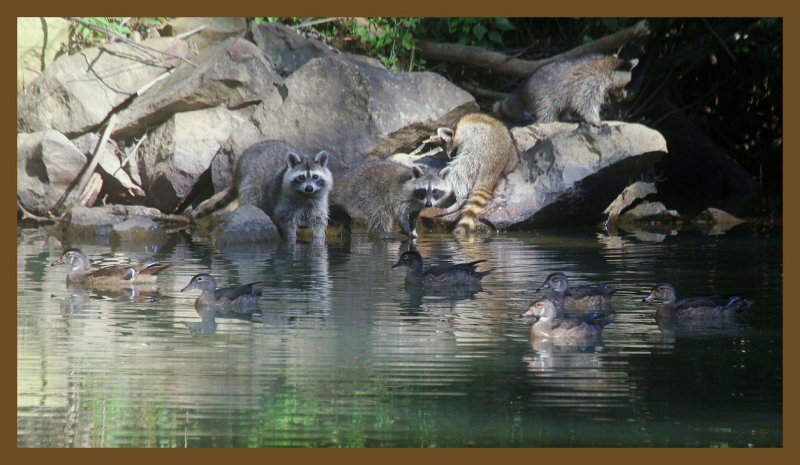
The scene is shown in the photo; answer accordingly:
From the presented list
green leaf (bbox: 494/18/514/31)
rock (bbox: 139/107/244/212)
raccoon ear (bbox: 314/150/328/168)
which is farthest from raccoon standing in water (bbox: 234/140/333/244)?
green leaf (bbox: 494/18/514/31)

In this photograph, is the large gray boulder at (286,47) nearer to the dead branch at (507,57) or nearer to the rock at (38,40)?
the dead branch at (507,57)

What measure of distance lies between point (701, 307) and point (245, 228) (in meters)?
5.96

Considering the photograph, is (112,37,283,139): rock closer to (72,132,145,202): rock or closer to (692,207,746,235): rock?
(72,132,145,202): rock

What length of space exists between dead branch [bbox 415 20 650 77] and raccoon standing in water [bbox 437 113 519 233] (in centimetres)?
212

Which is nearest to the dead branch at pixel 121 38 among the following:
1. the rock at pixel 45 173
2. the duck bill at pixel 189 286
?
the rock at pixel 45 173

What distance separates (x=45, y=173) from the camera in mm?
13969

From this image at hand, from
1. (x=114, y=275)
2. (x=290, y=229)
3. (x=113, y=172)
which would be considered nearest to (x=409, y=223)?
(x=290, y=229)

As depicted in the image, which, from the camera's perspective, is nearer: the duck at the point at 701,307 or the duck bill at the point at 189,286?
the duck at the point at 701,307

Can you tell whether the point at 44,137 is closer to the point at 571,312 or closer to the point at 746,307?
the point at 571,312

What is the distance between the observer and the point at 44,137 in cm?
1401

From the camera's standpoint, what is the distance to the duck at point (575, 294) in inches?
302

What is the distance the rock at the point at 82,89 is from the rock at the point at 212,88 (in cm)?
29

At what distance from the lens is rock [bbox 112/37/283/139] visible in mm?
14500

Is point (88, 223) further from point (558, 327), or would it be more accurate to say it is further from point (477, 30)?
point (558, 327)
